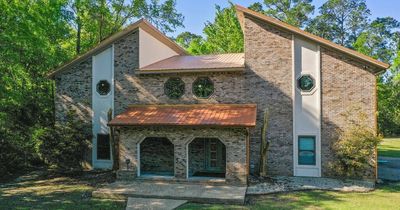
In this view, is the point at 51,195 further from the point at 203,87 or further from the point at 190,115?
the point at 203,87

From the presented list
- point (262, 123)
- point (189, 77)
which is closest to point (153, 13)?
point (189, 77)

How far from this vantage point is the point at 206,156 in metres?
16.2

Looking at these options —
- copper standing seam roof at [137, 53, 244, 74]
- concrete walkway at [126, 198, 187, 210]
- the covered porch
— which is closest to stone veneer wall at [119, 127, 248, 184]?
the covered porch

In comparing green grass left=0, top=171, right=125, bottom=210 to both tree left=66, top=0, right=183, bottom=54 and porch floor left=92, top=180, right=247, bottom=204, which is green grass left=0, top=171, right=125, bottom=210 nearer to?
porch floor left=92, top=180, right=247, bottom=204

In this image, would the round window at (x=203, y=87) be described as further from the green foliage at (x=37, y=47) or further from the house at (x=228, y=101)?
the green foliage at (x=37, y=47)

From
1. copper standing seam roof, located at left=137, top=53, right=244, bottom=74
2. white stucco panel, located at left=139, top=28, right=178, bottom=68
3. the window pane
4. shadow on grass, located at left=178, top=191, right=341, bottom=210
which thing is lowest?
shadow on grass, located at left=178, top=191, right=341, bottom=210

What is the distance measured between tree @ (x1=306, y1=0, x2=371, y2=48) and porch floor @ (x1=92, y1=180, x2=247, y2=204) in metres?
42.5

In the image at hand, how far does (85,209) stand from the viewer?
1078cm

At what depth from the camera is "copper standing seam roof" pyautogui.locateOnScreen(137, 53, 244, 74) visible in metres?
15.5

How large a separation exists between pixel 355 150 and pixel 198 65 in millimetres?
8312

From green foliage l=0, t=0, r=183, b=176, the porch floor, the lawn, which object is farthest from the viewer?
green foliage l=0, t=0, r=183, b=176

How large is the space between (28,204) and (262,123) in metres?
10.3

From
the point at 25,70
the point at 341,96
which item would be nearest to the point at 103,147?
the point at 25,70

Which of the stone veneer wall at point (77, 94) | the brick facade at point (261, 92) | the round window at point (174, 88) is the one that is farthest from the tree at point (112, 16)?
the round window at point (174, 88)
